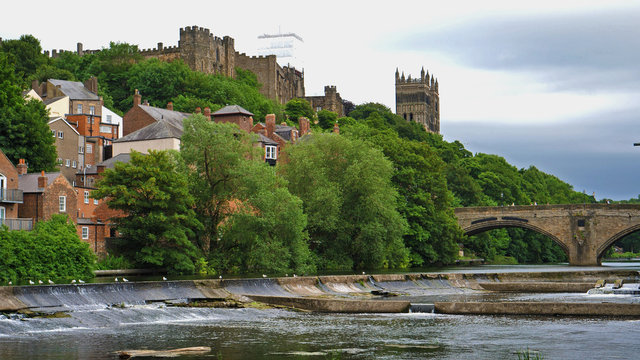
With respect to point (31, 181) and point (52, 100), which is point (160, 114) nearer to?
point (52, 100)

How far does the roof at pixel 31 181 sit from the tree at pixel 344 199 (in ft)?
54.8

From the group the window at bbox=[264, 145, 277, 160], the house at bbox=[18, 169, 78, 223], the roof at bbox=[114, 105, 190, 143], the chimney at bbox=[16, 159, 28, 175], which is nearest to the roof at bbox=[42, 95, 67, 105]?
the roof at bbox=[114, 105, 190, 143]

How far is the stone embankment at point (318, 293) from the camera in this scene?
98.7ft

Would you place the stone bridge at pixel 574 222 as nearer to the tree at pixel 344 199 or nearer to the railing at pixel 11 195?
the tree at pixel 344 199

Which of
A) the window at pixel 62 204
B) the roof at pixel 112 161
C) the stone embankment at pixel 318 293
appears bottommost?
the stone embankment at pixel 318 293

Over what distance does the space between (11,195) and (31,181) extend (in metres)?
3.05

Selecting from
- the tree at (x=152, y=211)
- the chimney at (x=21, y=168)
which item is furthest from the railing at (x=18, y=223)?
the chimney at (x=21, y=168)

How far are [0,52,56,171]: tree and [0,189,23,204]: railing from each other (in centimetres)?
1000

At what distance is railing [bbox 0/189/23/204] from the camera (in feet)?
156

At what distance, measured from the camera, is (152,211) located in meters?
48.8

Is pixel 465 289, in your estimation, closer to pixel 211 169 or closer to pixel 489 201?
pixel 211 169

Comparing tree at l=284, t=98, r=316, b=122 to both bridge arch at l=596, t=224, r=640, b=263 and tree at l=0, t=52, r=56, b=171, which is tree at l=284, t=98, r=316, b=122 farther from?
tree at l=0, t=52, r=56, b=171

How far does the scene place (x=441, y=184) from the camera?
3029 inches

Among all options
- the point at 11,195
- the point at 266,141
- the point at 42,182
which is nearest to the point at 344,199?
the point at 266,141
